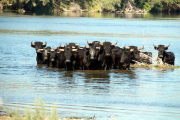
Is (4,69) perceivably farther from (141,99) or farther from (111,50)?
(141,99)

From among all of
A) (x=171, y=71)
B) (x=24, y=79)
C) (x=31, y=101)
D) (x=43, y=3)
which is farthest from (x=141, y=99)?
(x=43, y=3)

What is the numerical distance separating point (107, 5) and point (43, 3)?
19687 millimetres

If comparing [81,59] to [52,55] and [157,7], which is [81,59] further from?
[157,7]

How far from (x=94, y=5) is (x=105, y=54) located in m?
88.8

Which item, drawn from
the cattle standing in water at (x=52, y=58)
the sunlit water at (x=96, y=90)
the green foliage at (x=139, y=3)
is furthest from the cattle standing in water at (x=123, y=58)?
the green foliage at (x=139, y=3)

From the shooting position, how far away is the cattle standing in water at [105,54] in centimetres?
1827

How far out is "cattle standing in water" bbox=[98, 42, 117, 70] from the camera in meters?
18.3

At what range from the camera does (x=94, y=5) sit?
105938mm

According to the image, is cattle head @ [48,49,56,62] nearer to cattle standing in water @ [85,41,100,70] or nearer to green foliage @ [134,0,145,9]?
cattle standing in water @ [85,41,100,70]

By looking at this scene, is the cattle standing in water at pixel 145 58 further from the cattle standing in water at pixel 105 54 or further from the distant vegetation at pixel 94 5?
the distant vegetation at pixel 94 5

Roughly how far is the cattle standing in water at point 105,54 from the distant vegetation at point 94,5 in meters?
67.5

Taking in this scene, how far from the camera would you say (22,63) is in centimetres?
2114

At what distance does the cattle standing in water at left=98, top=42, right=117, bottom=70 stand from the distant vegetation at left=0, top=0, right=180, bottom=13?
67.5 m

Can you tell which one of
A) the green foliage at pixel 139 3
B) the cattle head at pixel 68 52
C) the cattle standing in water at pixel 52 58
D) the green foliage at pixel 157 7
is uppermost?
the green foliage at pixel 139 3
